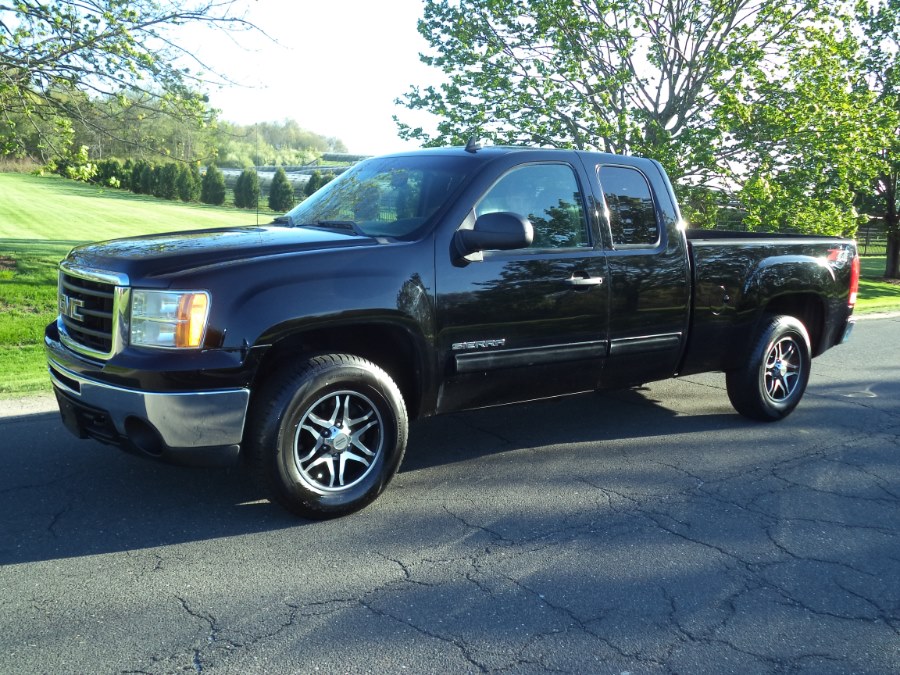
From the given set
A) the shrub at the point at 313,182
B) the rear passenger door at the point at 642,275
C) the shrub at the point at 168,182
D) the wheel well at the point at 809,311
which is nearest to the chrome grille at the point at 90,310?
the rear passenger door at the point at 642,275

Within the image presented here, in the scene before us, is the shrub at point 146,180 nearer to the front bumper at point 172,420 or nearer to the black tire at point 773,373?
the black tire at point 773,373

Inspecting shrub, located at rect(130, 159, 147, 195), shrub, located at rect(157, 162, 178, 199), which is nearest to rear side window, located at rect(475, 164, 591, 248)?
shrub, located at rect(157, 162, 178, 199)

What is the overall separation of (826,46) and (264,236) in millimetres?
16942

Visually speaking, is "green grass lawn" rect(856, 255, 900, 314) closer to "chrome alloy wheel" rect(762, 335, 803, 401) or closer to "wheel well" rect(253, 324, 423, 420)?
"chrome alloy wheel" rect(762, 335, 803, 401)

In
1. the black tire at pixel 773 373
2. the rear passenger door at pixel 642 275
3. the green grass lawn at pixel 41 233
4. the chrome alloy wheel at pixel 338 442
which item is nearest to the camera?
the chrome alloy wheel at pixel 338 442

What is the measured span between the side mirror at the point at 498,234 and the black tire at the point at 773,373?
2674 mm

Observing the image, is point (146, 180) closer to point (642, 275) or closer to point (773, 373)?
point (773, 373)

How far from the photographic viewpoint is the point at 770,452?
5.82m

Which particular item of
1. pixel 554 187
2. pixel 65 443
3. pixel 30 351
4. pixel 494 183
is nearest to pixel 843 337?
pixel 554 187

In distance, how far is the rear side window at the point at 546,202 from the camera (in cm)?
501

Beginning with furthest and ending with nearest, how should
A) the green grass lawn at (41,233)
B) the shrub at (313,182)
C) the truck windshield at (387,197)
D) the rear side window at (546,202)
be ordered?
1. the green grass lawn at (41,233)
2. the shrub at (313,182)
3. the rear side window at (546,202)
4. the truck windshield at (387,197)

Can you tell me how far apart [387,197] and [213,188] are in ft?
121

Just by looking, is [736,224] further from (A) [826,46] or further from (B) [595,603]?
(B) [595,603]

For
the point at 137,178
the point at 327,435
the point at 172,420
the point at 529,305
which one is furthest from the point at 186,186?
Result: the point at 172,420
